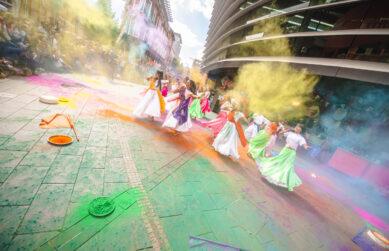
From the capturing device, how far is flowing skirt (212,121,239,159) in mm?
5686

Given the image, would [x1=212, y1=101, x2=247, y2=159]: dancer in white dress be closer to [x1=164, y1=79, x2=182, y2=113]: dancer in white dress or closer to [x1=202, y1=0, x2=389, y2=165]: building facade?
[x1=164, y1=79, x2=182, y2=113]: dancer in white dress

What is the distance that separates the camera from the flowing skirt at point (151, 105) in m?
6.51

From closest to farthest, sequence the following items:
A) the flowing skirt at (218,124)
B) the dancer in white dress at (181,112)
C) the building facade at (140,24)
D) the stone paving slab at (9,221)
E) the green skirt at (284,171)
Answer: the stone paving slab at (9,221) < the green skirt at (284,171) < the dancer in white dress at (181,112) < the flowing skirt at (218,124) < the building facade at (140,24)

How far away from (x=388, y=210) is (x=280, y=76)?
1047 centimetres

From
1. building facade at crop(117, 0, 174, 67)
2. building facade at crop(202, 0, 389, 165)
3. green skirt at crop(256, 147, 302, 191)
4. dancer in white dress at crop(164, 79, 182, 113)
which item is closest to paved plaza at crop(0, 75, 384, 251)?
green skirt at crop(256, 147, 302, 191)

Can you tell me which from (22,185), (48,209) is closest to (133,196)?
(48,209)

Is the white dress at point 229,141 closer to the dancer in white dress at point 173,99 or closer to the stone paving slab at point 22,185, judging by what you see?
the dancer in white dress at point 173,99

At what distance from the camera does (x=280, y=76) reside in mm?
12992

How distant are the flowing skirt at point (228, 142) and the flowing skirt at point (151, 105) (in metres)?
2.87

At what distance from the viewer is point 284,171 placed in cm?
470

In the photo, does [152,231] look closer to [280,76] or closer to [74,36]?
[280,76]

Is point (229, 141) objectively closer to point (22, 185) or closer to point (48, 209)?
point (48, 209)

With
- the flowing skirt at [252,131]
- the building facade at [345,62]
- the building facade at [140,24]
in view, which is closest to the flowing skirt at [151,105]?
the flowing skirt at [252,131]

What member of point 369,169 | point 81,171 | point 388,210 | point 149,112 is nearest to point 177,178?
point 81,171
